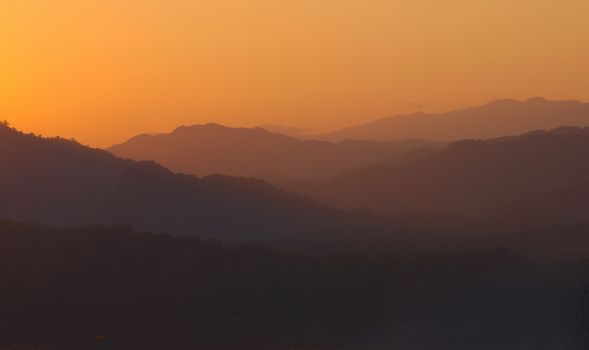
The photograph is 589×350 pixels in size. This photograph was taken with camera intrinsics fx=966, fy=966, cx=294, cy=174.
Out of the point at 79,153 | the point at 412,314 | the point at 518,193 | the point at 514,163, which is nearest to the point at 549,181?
the point at 518,193

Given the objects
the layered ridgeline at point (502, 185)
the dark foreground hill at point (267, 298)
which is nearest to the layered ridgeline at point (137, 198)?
the layered ridgeline at point (502, 185)

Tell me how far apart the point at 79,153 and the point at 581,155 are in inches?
3411

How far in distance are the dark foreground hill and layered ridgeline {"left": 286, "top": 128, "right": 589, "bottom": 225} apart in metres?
79.4

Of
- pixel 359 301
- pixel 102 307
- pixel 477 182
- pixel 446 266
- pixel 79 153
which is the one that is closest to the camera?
pixel 102 307

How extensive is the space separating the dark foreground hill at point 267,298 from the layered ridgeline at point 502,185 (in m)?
79.4

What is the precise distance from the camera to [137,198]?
116 m

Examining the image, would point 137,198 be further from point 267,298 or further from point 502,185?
point 502,185

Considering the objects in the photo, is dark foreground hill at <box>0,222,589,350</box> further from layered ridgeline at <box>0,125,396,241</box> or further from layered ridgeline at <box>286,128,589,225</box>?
layered ridgeline at <box>286,128,589,225</box>

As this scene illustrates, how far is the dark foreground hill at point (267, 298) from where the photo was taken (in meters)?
37.2

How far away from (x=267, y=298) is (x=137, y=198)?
73.9 meters

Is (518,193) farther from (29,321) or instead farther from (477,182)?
(29,321)

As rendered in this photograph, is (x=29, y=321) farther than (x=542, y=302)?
No

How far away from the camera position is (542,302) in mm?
42188

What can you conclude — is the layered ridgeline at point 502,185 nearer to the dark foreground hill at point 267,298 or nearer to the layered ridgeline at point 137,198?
the layered ridgeline at point 137,198
